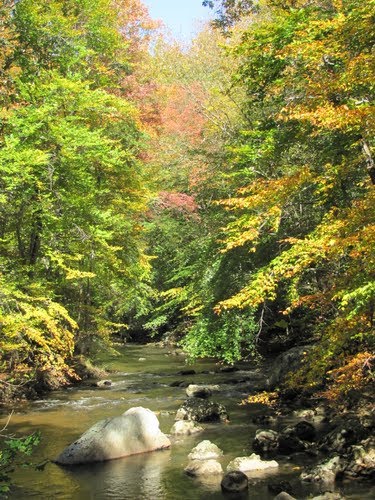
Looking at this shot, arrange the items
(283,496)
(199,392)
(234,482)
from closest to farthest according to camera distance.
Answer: (283,496)
(234,482)
(199,392)

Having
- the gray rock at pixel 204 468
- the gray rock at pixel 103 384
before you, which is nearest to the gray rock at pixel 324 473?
the gray rock at pixel 204 468

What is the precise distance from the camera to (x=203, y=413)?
13.2 metres

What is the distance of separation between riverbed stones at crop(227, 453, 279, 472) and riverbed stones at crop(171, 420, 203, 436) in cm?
275

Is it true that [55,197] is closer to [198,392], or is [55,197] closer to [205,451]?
[198,392]

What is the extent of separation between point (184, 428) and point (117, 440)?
212 centimetres

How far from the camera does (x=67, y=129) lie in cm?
1603

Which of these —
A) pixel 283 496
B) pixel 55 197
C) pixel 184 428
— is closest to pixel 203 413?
pixel 184 428

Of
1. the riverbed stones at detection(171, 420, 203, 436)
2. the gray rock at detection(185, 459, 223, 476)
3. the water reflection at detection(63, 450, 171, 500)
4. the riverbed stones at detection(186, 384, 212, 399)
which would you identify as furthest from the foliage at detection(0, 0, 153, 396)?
the gray rock at detection(185, 459, 223, 476)

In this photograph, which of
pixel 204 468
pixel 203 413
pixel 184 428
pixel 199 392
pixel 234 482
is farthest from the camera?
pixel 199 392

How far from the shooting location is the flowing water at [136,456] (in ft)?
27.7

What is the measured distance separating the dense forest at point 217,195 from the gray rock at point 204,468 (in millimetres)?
2121

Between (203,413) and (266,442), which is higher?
(203,413)

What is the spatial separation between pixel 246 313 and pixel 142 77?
19362 millimetres

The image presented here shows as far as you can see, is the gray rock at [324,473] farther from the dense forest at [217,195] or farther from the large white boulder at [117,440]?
the large white boulder at [117,440]
